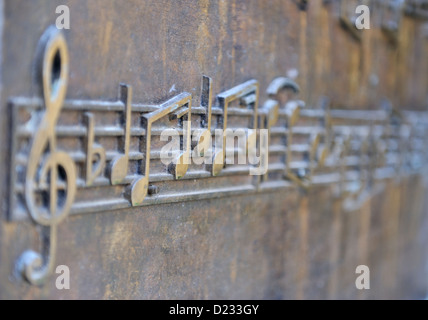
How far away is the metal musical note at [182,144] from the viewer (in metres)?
1.23

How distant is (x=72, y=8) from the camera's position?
107 cm

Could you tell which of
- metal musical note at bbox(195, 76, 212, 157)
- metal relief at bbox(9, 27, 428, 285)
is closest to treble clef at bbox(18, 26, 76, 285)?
metal relief at bbox(9, 27, 428, 285)

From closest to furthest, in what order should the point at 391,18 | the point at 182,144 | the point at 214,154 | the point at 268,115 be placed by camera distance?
the point at 182,144
the point at 214,154
the point at 268,115
the point at 391,18

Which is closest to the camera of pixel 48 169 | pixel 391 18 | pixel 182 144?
pixel 48 169

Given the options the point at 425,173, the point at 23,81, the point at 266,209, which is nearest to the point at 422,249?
the point at 425,173

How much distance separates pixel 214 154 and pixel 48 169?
553mm

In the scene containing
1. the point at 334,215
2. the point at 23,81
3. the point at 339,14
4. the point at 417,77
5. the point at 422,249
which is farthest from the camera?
the point at 422,249

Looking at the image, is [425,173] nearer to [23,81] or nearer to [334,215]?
[334,215]

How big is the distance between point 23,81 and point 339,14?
4.62 feet

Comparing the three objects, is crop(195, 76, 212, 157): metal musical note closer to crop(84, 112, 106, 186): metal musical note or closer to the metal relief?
the metal relief

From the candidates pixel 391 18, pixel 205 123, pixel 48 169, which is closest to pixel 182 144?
pixel 205 123

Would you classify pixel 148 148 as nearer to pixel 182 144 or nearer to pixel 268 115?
pixel 182 144

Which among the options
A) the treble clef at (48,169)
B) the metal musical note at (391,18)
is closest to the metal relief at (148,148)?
the treble clef at (48,169)

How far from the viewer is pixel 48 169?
1016 mm
